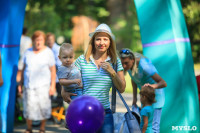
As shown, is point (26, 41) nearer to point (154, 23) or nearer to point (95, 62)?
point (154, 23)

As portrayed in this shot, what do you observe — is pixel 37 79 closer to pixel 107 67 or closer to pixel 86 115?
pixel 107 67

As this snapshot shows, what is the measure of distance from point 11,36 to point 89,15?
2432 centimetres

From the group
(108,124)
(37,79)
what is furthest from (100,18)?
(108,124)

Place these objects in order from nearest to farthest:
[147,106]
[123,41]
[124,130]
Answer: [124,130] → [147,106] → [123,41]

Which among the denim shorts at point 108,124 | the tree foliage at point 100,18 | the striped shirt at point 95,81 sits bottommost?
the denim shorts at point 108,124

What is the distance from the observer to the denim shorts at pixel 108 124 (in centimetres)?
387

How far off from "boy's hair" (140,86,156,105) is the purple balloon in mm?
1762

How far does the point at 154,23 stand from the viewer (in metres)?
6.50

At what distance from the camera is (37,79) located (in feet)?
24.6

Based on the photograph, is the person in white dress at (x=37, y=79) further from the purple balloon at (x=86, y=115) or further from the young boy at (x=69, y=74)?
the purple balloon at (x=86, y=115)

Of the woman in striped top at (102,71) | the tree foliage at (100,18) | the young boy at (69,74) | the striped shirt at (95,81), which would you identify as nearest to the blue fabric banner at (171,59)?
the young boy at (69,74)

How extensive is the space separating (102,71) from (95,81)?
126 mm

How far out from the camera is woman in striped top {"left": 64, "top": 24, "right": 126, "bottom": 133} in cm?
395

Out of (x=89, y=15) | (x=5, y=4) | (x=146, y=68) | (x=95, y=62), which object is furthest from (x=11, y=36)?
(x=89, y=15)
